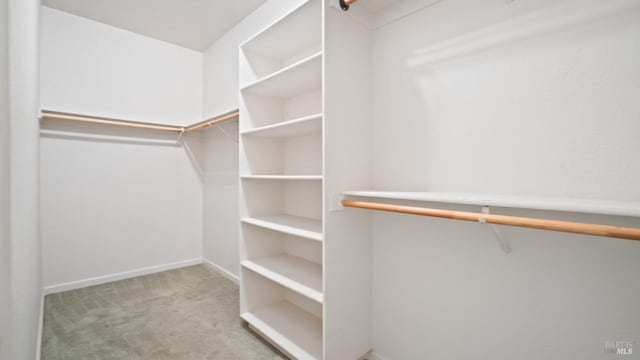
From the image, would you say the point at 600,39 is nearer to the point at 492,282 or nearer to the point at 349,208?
the point at 492,282

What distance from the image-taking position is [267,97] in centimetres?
212

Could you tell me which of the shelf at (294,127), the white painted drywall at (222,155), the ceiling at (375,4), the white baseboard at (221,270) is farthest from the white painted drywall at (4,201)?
the white baseboard at (221,270)

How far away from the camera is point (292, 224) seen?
1791 mm

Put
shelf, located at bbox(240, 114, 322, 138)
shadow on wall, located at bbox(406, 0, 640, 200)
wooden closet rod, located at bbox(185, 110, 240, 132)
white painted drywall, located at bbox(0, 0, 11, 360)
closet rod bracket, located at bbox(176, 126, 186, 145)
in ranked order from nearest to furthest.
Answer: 1. white painted drywall, located at bbox(0, 0, 11, 360)
2. shadow on wall, located at bbox(406, 0, 640, 200)
3. shelf, located at bbox(240, 114, 322, 138)
4. wooden closet rod, located at bbox(185, 110, 240, 132)
5. closet rod bracket, located at bbox(176, 126, 186, 145)

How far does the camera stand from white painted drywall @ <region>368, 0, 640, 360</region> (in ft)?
3.12

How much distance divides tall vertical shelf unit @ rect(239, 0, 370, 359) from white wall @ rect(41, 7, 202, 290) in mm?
1685

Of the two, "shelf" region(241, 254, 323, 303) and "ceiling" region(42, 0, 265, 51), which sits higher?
"ceiling" region(42, 0, 265, 51)

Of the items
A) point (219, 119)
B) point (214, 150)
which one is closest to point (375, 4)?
point (219, 119)

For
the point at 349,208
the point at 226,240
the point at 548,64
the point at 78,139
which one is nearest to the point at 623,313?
the point at 548,64

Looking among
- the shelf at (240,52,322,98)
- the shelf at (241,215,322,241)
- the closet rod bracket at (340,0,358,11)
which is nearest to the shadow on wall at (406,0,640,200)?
the closet rod bracket at (340,0,358,11)

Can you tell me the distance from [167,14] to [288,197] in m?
2.10

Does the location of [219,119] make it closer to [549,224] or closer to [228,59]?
[228,59]

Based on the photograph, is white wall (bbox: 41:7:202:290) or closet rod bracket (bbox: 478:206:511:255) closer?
closet rod bracket (bbox: 478:206:511:255)

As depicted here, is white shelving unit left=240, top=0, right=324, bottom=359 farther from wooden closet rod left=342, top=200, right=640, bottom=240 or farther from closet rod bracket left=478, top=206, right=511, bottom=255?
closet rod bracket left=478, top=206, right=511, bottom=255
